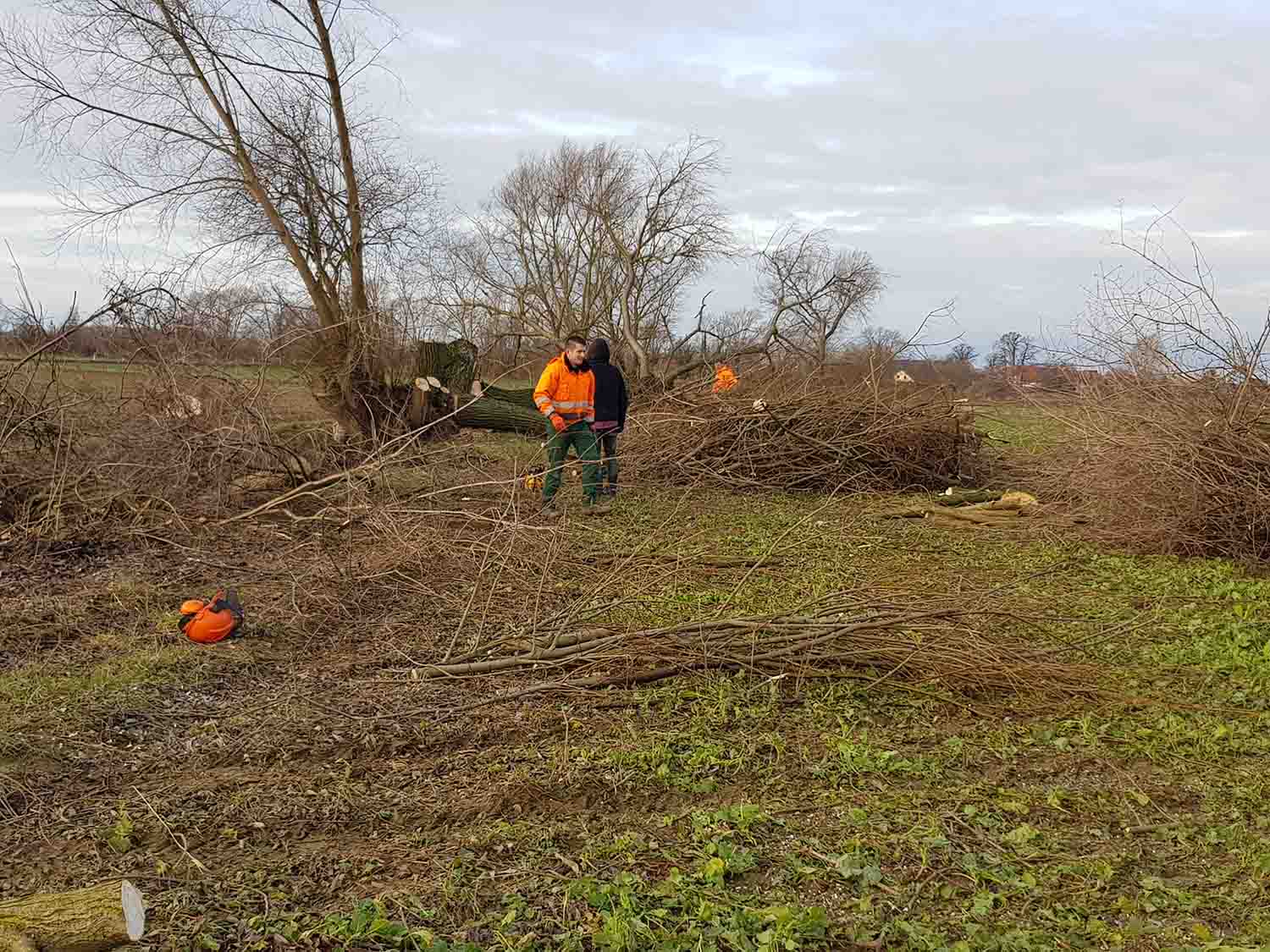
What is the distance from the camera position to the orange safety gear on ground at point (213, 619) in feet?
16.6

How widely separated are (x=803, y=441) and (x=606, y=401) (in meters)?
2.47

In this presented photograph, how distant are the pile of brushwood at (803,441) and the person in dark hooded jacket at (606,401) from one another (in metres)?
1.19

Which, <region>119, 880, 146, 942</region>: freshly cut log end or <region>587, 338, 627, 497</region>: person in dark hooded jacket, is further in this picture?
<region>587, 338, 627, 497</region>: person in dark hooded jacket

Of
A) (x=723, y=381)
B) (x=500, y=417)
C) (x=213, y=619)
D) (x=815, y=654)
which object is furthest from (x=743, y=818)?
(x=500, y=417)

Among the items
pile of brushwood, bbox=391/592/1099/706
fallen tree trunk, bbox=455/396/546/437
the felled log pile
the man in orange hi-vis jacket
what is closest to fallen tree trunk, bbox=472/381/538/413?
the felled log pile

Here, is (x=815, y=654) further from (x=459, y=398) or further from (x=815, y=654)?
(x=459, y=398)

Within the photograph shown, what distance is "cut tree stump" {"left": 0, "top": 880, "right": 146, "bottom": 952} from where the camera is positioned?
2.27 meters

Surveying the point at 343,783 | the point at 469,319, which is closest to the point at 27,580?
the point at 343,783

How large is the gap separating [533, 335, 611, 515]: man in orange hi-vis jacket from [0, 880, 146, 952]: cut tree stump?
6350mm

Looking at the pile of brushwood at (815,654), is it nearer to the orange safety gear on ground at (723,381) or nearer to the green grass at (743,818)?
the green grass at (743,818)

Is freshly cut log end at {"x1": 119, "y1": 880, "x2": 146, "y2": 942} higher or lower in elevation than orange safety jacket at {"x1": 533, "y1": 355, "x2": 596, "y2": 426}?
lower

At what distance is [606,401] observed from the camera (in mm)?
9383

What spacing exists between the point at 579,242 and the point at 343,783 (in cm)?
2539

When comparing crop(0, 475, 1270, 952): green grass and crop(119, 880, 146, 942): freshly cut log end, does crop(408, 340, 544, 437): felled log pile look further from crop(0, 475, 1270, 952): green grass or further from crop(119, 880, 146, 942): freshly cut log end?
crop(119, 880, 146, 942): freshly cut log end
